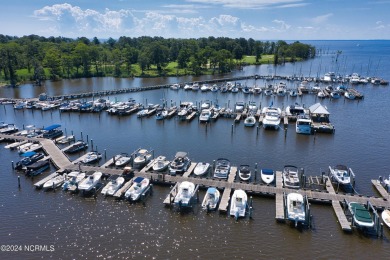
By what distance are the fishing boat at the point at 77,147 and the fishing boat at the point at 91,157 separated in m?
4.94

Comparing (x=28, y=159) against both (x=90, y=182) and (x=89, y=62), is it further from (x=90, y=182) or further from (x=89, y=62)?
(x=89, y=62)

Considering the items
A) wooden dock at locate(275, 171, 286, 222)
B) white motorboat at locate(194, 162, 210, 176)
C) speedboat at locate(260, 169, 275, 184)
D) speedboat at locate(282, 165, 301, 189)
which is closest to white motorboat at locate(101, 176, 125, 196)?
white motorboat at locate(194, 162, 210, 176)

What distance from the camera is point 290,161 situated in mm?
47156

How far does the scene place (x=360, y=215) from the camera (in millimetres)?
30859

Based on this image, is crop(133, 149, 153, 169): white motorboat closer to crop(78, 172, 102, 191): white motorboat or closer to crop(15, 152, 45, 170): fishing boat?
crop(78, 172, 102, 191): white motorboat

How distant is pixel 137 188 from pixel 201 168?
31.2ft

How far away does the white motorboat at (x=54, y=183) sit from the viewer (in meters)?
38.8

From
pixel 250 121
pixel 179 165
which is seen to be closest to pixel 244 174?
pixel 179 165

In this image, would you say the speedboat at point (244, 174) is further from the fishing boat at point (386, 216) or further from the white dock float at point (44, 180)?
the white dock float at point (44, 180)

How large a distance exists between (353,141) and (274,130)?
574 inches

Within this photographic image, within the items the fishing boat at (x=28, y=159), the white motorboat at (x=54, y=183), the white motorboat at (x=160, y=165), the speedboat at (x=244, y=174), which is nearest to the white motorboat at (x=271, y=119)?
the speedboat at (x=244, y=174)

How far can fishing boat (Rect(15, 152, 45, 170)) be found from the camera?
44562 millimetres

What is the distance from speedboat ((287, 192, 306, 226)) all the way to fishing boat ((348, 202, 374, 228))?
16.1 feet

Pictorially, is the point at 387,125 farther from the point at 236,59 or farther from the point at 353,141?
the point at 236,59
